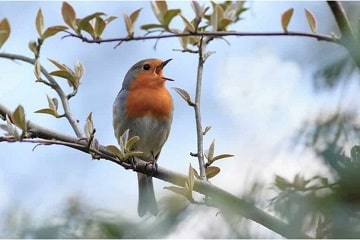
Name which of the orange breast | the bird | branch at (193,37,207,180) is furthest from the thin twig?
the orange breast

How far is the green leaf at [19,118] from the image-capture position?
1049 millimetres

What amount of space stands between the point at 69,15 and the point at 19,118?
0.25 meters

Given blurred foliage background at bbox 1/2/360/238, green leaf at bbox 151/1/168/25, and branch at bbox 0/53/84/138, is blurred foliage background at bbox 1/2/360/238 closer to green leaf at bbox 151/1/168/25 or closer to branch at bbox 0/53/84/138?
green leaf at bbox 151/1/168/25

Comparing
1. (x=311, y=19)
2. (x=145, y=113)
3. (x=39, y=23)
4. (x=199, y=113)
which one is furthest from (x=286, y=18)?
(x=145, y=113)

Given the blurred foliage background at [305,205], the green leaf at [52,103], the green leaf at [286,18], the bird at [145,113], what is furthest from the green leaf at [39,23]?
the bird at [145,113]

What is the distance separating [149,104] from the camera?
3.31 meters

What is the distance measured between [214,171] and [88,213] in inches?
40.5

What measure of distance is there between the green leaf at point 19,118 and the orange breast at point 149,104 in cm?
216

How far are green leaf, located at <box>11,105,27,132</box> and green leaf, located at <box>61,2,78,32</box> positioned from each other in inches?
8.2

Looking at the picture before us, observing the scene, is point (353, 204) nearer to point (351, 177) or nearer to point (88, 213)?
point (351, 177)

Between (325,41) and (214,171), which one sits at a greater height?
(325,41)

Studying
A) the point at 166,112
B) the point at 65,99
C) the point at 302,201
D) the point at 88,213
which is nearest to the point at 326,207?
the point at 302,201

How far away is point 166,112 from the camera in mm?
3312

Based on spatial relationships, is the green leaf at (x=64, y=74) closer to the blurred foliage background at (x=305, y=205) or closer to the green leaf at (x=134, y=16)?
the green leaf at (x=134, y=16)
